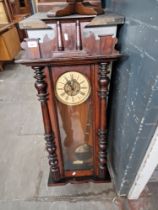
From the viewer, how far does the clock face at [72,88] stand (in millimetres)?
874

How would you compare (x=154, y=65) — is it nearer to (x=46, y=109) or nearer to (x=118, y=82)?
(x=118, y=82)

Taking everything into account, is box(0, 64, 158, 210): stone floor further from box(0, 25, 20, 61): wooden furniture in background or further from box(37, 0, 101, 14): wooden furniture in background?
box(0, 25, 20, 61): wooden furniture in background

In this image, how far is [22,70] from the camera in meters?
3.24

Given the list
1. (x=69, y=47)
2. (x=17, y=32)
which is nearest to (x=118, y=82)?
(x=69, y=47)

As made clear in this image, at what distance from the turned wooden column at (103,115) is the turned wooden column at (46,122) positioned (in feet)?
0.83

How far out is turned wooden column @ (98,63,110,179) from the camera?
2.74 feet

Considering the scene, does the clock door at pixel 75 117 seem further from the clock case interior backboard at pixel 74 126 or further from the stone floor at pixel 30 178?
the stone floor at pixel 30 178

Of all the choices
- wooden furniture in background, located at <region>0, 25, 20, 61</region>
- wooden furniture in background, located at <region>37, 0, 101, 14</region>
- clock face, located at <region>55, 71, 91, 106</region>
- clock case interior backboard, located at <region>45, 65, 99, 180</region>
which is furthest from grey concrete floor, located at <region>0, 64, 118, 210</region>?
wooden furniture in background, located at <region>0, 25, 20, 61</region>

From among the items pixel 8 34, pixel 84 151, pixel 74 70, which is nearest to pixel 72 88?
pixel 74 70

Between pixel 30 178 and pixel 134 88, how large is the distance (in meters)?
0.99

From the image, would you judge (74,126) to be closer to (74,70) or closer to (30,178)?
(74,70)

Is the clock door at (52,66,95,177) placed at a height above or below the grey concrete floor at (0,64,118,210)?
above

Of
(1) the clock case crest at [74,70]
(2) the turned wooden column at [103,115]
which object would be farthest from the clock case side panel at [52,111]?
(2) the turned wooden column at [103,115]

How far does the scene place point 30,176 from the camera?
1.35 m
